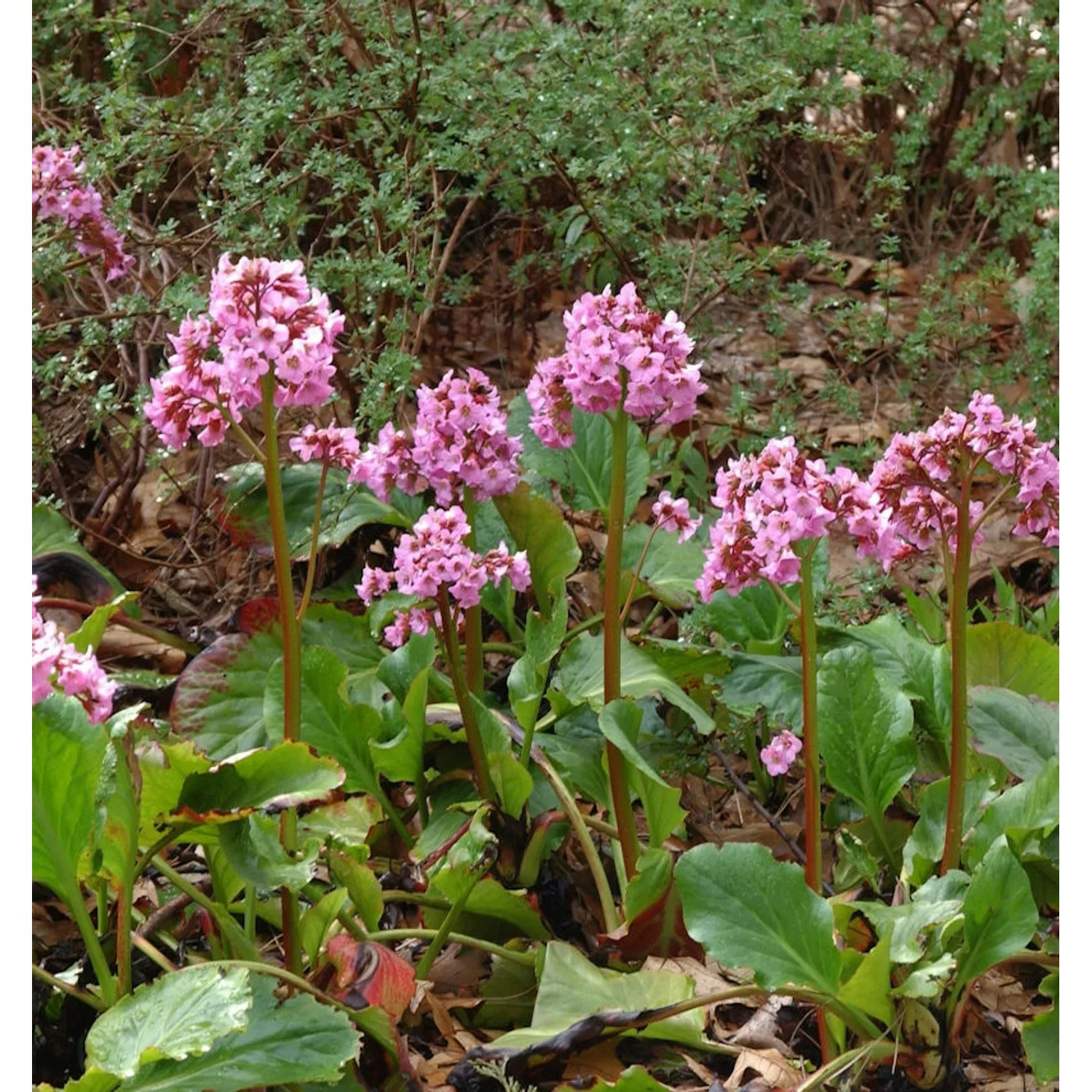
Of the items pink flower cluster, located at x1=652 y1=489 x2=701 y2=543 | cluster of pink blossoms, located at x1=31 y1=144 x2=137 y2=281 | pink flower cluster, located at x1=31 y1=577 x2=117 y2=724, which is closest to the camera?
pink flower cluster, located at x1=31 y1=577 x2=117 y2=724

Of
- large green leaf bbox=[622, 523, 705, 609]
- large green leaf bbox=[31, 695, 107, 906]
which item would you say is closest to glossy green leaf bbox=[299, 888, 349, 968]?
large green leaf bbox=[31, 695, 107, 906]

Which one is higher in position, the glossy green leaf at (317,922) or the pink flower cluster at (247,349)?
the pink flower cluster at (247,349)

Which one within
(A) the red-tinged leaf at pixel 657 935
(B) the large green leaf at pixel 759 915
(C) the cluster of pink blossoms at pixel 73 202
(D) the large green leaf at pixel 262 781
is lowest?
(A) the red-tinged leaf at pixel 657 935

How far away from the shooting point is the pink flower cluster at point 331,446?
5.91 feet

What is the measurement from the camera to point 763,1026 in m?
1.78

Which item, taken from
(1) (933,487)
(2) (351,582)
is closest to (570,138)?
(2) (351,582)

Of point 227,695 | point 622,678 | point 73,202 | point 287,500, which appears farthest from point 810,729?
point 73,202

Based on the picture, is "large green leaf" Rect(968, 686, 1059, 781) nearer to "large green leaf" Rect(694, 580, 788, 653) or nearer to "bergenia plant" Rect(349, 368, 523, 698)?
"large green leaf" Rect(694, 580, 788, 653)

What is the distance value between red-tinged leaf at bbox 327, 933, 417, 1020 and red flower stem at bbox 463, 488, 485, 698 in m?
0.57

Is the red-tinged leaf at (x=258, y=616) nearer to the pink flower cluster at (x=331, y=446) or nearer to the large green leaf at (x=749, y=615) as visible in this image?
the pink flower cluster at (x=331, y=446)

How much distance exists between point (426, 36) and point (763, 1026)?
2.08 meters

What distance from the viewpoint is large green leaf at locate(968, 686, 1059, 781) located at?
1923 millimetres

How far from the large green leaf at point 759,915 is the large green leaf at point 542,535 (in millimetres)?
828

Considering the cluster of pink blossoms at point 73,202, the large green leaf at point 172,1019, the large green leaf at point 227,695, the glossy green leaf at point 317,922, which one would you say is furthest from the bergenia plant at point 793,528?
the cluster of pink blossoms at point 73,202
